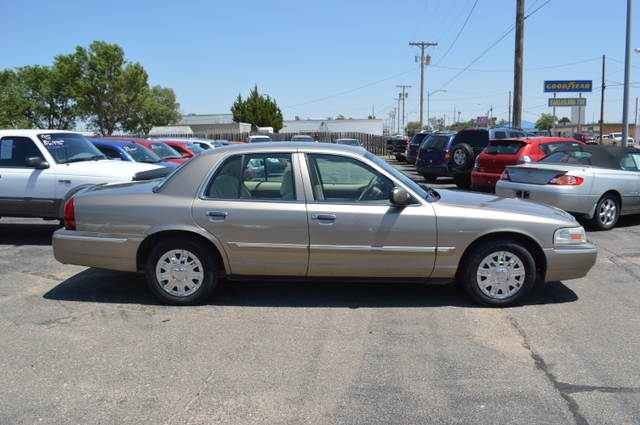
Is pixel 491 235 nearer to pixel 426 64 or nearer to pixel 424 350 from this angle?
pixel 424 350

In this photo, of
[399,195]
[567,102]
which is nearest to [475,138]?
[399,195]

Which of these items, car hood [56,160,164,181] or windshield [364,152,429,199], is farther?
car hood [56,160,164,181]

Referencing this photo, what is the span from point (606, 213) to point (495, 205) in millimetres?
5177

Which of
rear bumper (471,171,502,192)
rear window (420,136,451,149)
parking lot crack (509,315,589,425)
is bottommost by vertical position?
parking lot crack (509,315,589,425)

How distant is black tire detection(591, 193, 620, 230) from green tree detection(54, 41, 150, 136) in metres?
43.7

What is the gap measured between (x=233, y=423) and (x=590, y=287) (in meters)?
4.52

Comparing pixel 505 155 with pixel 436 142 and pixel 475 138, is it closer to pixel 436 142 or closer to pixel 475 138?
pixel 475 138

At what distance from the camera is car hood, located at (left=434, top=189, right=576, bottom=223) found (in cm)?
539

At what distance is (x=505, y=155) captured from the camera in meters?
12.9

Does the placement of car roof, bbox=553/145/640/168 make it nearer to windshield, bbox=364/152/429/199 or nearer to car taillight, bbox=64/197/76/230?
windshield, bbox=364/152/429/199

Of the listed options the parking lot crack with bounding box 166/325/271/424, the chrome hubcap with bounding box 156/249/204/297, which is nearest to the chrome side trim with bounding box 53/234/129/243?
the chrome hubcap with bounding box 156/249/204/297

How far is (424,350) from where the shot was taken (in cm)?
448

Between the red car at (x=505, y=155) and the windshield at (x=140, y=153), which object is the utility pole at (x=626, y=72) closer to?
the red car at (x=505, y=155)

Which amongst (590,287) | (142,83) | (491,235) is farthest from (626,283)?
(142,83)
